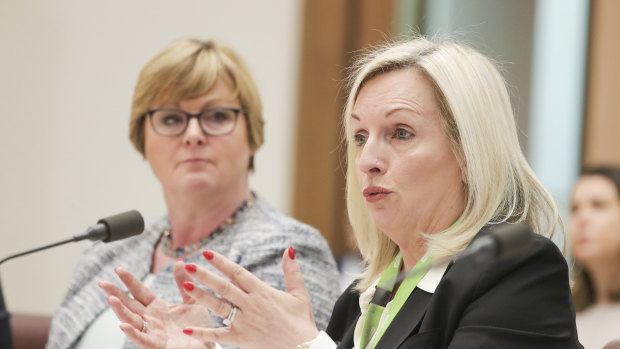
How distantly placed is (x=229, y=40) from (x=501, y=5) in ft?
4.86

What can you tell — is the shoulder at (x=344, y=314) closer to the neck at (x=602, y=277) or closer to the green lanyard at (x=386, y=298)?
the green lanyard at (x=386, y=298)

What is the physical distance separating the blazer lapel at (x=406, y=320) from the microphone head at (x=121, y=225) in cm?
62

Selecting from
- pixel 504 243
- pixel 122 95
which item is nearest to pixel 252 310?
pixel 504 243

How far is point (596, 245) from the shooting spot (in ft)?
12.0

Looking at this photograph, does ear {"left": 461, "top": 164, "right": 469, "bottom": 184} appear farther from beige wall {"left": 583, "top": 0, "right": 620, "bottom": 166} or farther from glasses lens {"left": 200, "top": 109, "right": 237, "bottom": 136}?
beige wall {"left": 583, "top": 0, "right": 620, "bottom": 166}

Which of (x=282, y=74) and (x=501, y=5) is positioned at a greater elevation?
(x=501, y=5)

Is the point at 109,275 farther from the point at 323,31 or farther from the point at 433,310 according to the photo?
the point at 323,31

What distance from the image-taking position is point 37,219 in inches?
Result: 185

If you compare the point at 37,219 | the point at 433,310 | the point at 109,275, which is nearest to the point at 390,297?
the point at 433,310

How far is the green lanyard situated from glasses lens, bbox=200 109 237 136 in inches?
33.8

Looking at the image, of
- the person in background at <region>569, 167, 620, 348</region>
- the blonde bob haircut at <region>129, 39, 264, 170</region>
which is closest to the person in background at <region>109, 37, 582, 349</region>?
the blonde bob haircut at <region>129, 39, 264, 170</region>

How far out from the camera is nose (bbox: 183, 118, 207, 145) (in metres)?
2.47

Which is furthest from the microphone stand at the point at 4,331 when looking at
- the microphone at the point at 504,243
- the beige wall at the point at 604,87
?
the beige wall at the point at 604,87

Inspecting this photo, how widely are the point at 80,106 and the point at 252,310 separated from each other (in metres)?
3.31
